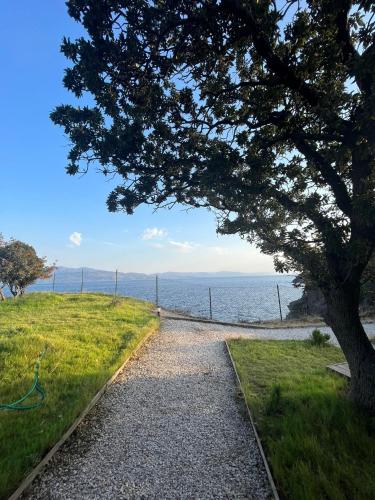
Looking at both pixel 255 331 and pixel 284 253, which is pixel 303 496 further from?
pixel 255 331

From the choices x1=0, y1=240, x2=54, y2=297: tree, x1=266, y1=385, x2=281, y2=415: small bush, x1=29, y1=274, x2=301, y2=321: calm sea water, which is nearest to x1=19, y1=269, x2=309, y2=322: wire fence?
x1=29, y1=274, x2=301, y2=321: calm sea water

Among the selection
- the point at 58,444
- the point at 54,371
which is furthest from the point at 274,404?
the point at 54,371

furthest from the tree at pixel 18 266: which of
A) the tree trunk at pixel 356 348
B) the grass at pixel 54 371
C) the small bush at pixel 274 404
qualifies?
the tree trunk at pixel 356 348

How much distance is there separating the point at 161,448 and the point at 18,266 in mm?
26675

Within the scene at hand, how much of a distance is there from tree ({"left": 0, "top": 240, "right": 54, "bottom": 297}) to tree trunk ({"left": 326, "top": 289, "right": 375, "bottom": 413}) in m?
27.4

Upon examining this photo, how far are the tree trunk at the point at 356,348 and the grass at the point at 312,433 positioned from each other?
0.28 m

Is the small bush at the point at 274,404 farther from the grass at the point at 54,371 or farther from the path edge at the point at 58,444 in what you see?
the grass at the point at 54,371

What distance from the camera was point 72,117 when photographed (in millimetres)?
4883

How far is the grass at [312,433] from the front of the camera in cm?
333

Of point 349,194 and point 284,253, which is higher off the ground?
point 349,194

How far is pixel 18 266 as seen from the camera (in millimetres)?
26453

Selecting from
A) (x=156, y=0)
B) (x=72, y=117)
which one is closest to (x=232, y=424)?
(x=72, y=117)

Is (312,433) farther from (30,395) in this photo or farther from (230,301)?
(230,301)

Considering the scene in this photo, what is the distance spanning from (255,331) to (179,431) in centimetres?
1121
